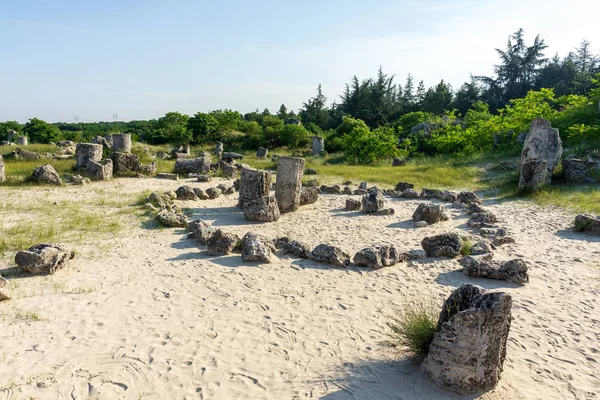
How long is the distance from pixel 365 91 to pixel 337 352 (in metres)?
40.9

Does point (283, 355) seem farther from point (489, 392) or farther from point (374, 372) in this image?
point (489, 392)

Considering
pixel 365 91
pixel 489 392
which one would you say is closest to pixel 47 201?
pixel 489 392

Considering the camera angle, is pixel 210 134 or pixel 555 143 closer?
pixel 555 143

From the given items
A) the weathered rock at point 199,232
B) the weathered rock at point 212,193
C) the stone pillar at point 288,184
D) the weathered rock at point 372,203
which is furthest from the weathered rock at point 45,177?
the weathered rock at point 372,203

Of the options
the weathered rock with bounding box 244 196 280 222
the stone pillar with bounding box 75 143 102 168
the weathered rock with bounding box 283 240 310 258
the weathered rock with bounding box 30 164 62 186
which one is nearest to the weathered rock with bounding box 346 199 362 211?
the weathered rock with bounding box 244 196 280 222

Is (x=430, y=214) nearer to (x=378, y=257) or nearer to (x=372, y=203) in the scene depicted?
(x=372, y=203)

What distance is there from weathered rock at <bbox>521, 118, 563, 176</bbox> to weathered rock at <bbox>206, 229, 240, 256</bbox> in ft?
Answer: 38.4

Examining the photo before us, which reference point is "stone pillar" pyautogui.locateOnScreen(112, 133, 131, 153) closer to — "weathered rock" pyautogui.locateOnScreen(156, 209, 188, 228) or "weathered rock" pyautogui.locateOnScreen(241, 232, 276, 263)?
"weathered rock" pyautogui.locateOnScreen(156, 209, 188, 228)

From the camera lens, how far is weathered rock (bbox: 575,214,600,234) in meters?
8.80

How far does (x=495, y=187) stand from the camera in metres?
15.0

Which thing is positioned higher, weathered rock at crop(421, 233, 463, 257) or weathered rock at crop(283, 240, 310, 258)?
weathered rock at crop(421, 233, 463, 257)

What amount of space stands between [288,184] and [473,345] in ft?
26.2

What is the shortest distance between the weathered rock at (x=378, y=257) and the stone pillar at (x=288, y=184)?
437 cm

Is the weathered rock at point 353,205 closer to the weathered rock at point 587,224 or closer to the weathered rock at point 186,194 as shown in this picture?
the weathered rock at point 186,194
